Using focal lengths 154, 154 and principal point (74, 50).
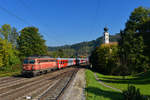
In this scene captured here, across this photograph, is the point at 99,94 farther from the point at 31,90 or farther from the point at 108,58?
the point at 108,58

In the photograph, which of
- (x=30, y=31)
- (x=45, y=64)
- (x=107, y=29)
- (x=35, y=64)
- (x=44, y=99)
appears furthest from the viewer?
(x=30, y=31)

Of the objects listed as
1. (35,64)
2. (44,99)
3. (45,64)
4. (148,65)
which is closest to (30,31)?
(45,64)

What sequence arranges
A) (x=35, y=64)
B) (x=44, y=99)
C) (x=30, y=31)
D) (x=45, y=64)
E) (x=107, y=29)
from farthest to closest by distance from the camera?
(x=30, y=31)
(x=107, y=29)
(x=45, y=64)
(x=35, y=64)
(x=44, y=99)

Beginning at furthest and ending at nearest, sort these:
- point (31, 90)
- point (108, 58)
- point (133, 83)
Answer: point (108, 58) → point (133, 83) → point (31, 90)

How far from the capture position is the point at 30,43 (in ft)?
188

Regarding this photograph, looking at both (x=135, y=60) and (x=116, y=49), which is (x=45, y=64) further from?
(x=135, y=60)

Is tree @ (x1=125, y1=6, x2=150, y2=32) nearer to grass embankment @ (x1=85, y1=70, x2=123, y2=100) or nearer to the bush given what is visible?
grass embankment @ (x1=85, y1=70, x2=123, y2=100)

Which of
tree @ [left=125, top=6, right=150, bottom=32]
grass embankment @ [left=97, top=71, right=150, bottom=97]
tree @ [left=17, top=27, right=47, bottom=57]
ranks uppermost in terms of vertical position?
tree @ [left=125, top=6, right=150, bottom=32]

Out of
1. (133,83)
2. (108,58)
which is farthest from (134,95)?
(108,58)

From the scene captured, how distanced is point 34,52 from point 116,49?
98.1 feet

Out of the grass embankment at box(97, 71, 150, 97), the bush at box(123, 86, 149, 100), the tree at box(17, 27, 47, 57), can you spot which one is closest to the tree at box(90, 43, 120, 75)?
the grass embankment at box(97, 71, 150, 97)

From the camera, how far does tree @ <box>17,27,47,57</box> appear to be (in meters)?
55.9

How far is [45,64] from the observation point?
30.1 meters

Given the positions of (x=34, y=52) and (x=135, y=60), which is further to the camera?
(x=34, y=52)
